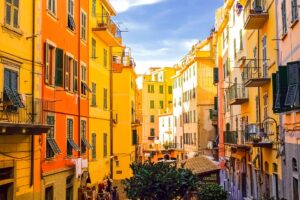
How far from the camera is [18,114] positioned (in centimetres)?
1516

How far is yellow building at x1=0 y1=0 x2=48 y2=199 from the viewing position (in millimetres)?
14703

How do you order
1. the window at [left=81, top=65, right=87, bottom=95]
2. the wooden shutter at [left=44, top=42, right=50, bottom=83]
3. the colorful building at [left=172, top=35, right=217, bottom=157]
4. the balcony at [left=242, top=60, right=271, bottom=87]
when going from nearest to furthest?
the wooden shutter at [left=44, top=42, right=50, bottom=83] < the balcony at [left=242, top=60, right=271, bottom=87] < the window at [left=81, top=65, right=87, bottom=95] < the colorful building at [left=172, top=35, right=217, bottom=157]

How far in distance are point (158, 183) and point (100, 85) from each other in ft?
47.1

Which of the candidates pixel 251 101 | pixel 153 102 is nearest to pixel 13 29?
pixel 251 101

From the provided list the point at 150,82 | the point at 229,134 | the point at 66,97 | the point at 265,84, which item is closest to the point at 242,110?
the point at 229,134

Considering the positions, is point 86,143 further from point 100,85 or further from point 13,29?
point 13,29

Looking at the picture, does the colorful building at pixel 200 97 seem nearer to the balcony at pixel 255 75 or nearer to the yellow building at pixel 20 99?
the balcony at pixel 255 75

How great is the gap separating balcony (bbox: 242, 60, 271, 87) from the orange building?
8797 mm

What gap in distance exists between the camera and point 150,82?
84.4m

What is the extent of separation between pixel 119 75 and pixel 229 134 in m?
13.6

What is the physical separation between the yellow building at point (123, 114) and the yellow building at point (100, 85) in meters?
7.15

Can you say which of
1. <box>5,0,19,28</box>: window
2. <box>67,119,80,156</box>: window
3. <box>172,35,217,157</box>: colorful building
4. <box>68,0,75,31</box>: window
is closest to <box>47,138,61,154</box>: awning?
<box>67,119,80,156</box>: window

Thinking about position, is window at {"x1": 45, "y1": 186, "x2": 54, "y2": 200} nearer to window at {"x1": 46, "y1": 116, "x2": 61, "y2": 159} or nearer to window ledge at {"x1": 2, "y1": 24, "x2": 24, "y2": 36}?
window at {"x1": 46, "y1": 116, "x2": 61, "y2": 159}

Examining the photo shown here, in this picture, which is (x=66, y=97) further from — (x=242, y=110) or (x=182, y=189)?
(x=242, y=110)
